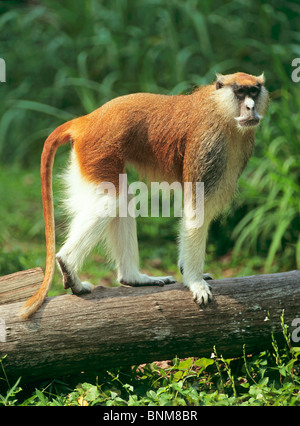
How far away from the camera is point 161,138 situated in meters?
3.35

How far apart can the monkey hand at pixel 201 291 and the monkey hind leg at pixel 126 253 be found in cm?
28

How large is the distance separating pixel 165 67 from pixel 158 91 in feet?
2.27

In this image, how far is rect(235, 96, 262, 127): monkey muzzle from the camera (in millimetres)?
3074

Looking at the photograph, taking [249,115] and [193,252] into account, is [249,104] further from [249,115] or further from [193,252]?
[193,252]

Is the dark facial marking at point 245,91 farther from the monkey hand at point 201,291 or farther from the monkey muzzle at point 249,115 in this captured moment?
the monkey hand at point 201,291

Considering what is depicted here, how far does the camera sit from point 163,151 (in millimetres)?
3379

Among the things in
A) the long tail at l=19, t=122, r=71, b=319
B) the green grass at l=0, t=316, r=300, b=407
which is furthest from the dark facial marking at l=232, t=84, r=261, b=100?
the green grass at l=0, t=316, r=300, b=407

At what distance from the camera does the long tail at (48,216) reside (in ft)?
9.84

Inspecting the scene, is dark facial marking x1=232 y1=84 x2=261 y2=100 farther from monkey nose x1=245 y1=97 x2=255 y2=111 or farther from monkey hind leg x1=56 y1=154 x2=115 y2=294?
monkey hind leg x1=56 y1=154 x2=115 y2=294

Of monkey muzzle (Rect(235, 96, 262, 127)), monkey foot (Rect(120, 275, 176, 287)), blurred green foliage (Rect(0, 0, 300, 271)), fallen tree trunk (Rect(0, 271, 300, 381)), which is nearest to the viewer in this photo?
fallen tree trunk (Rect(0, 271, 300, 381))

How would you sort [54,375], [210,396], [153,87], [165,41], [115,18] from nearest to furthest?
[210,396] → [54,375] → [153,87] → [165,41] → [115,18]
